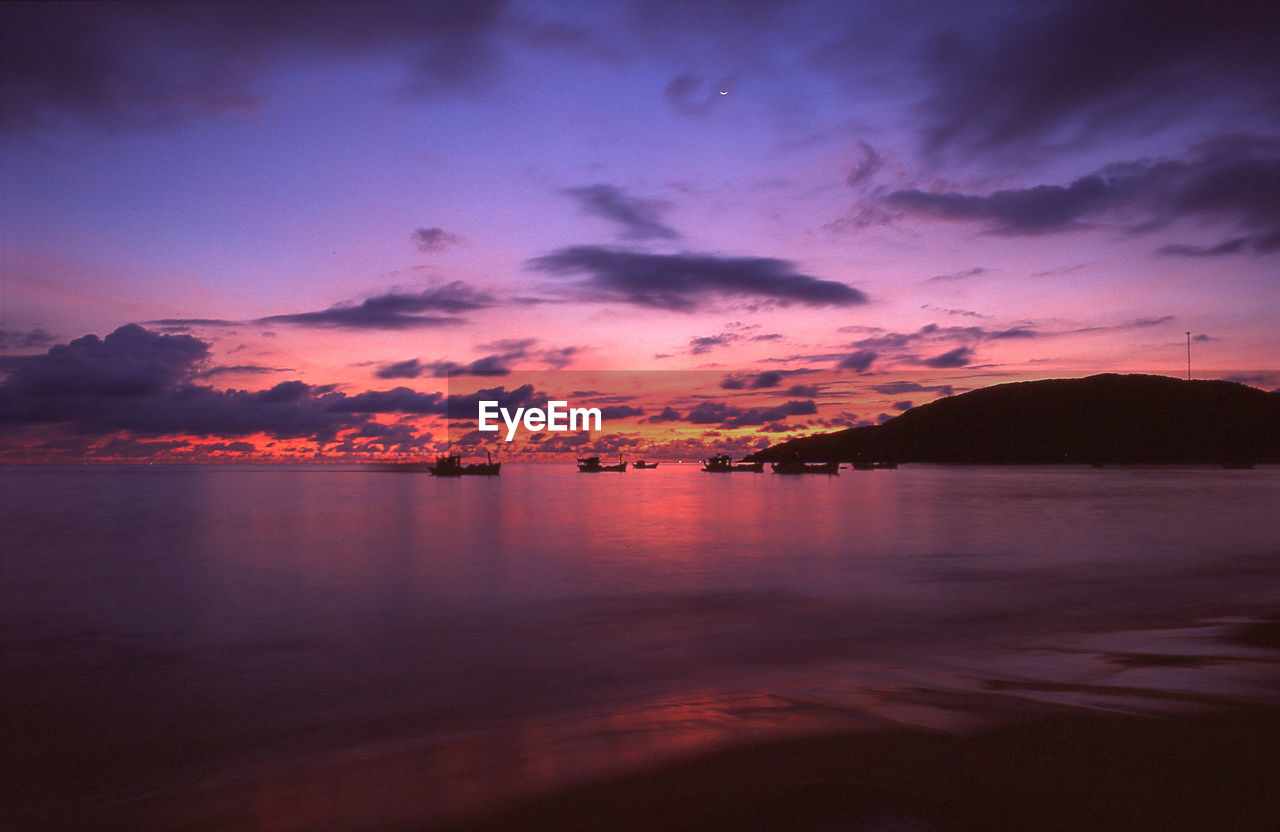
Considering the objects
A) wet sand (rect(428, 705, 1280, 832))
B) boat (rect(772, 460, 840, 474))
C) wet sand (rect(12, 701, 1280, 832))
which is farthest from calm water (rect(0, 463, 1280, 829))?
boat (rect(772, 460, 840, 474))

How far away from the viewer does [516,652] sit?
14.5 metres

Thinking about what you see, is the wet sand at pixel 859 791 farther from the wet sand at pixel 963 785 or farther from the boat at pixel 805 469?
the boat at pixel 805 469

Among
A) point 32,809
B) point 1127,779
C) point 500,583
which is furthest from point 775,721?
point 500,583

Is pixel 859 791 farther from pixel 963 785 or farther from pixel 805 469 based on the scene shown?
pixel 805 469

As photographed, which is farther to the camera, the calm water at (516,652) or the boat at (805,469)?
A: the boat at (805,469)

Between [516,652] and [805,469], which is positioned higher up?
[805,469]

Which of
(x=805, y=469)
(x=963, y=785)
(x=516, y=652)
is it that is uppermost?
(x=963, y=785)

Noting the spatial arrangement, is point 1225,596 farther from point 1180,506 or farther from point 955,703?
point 1180,506

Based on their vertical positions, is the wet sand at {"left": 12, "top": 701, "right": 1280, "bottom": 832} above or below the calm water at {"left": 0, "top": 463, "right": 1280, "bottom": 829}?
above

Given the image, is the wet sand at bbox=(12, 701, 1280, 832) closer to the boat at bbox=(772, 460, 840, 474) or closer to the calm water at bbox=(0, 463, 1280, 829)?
the calm water at bbox=(0, 463, 1280, 829)

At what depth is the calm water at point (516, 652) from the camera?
780 cm

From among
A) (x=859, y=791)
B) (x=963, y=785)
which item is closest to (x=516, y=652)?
(x=859, y=791)

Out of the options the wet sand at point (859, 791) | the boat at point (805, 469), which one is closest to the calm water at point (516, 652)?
the wet sand at point (859, 791)

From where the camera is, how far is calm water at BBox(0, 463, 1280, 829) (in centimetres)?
780
